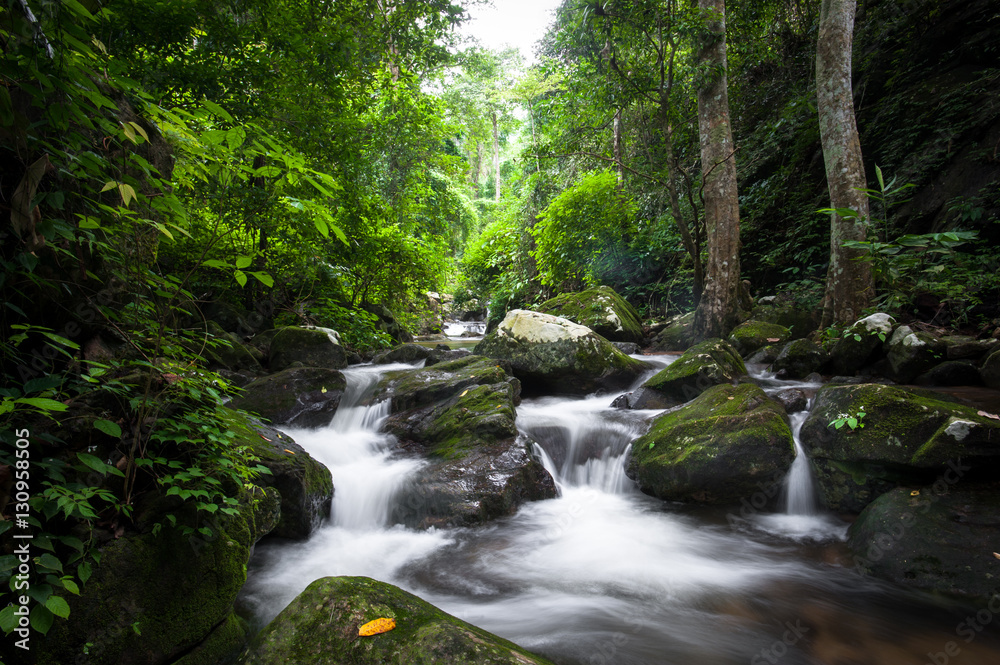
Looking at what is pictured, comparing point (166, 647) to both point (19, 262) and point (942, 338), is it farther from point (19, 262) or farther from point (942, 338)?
point (942, 338)

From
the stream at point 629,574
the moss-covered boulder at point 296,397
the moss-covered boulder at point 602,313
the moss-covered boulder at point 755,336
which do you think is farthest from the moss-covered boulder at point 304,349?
the moss-covered boulder at point 755,336

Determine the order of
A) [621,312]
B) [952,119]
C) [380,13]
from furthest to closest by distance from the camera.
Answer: [621,312], [380,13], [952,119]

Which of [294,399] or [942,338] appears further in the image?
[294,399]

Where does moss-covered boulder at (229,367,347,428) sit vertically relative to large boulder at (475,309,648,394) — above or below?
below

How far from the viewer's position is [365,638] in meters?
1.85

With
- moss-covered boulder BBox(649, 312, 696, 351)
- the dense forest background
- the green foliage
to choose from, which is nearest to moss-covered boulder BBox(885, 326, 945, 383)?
the dense forest background

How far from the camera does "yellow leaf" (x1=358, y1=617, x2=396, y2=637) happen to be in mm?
1865

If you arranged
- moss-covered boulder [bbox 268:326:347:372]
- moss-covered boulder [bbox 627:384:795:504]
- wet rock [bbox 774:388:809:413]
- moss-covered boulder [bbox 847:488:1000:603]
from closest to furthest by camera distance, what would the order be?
moss-covered boulder [bbox 847:488:1000:603] < moss-covered boulder [bbox 627:384:795:504] < wet rock [bbox 774:388:809:413] < moss-covered boulder [bbox 268:326:347:372]

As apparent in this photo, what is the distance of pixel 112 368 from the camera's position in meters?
2.10

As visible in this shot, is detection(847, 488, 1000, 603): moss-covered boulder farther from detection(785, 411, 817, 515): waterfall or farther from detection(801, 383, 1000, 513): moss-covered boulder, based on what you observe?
detection(785, 411, 817, 515): waterfall

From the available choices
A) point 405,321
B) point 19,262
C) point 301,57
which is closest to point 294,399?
point 19,262

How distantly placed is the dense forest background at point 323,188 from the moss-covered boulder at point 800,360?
0.99m

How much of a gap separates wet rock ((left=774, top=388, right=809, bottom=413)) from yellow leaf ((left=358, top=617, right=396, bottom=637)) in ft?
15.2

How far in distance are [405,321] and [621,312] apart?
5.48 metres
